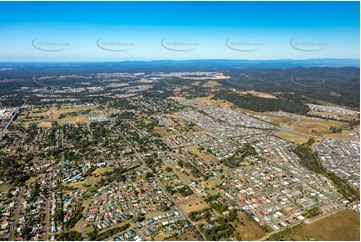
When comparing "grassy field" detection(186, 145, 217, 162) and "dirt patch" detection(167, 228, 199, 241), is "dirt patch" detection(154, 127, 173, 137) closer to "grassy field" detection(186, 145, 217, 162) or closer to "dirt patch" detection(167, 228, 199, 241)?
"grassy field" detection(186, 145, 217, 162)

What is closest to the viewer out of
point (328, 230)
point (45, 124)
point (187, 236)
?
point (187, 236)

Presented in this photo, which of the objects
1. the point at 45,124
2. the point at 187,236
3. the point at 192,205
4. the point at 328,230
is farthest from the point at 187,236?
the point at 45,124

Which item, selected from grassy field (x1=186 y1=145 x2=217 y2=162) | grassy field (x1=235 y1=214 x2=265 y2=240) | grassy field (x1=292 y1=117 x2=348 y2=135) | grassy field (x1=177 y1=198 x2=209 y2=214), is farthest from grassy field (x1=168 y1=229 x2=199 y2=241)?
grassy field (x1=292 y1=117 x2=348 y2=135)

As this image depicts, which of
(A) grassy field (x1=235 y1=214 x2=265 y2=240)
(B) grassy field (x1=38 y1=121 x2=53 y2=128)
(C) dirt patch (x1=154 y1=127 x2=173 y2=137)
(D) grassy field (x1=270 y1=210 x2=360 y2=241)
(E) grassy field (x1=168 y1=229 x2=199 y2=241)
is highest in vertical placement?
(B) grassy field (x1=38 y1=121 x2=53 y2=128)

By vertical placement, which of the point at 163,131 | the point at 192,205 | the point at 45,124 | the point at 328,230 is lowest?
the point at 328,230

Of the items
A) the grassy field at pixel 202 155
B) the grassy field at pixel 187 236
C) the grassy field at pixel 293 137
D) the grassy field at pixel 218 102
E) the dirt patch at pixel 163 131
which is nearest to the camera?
the grassy field at pixel 187 236

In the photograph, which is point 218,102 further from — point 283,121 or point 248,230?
point 248,230

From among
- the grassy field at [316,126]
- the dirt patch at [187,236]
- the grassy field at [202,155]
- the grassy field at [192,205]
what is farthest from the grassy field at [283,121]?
the dirt patch at [187,236]

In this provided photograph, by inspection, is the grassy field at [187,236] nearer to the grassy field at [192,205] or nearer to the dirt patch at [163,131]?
the grassy field at [192,205]

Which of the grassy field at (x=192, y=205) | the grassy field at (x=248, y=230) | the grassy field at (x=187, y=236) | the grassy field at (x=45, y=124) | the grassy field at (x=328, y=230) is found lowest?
the grassy field at (x=328, y=230)
